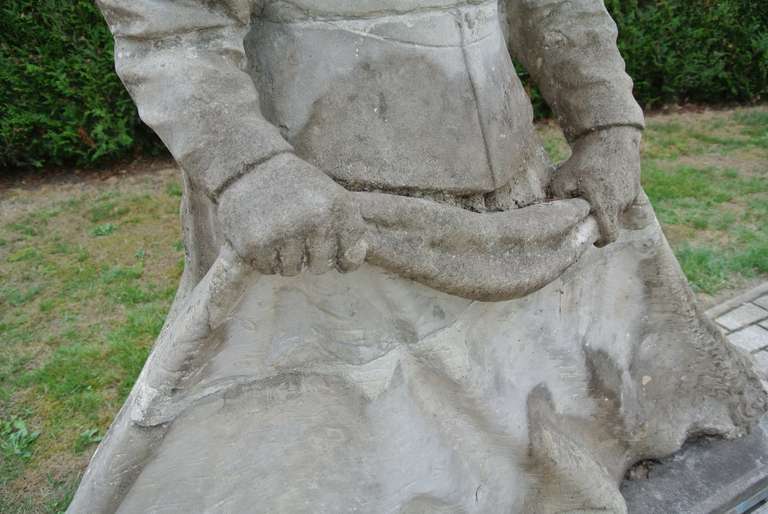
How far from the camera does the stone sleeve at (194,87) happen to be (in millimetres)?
1412

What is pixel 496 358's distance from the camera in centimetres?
192

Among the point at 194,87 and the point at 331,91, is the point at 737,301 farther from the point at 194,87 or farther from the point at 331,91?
→ the point at 194,87

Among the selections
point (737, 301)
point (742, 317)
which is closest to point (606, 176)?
Result: point (742, 317)

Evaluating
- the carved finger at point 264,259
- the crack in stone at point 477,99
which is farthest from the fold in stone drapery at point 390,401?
the crack in stone at point 477,99

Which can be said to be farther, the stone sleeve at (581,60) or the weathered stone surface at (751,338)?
the weathered stone surface at (751,338)

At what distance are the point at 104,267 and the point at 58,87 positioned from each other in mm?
2175

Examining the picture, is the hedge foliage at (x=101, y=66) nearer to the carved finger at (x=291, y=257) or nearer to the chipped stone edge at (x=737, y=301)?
the chipped stone edge at (x=737, y=301)

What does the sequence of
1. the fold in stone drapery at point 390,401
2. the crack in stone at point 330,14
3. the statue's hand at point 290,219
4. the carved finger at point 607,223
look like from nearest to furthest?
the statue's hand at point 290,219, the crack in stone at point 330,14, the fold in stone drapery at point 390,401, the carved finger at point 607,223

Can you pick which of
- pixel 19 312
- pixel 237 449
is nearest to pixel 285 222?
pixel 237 449

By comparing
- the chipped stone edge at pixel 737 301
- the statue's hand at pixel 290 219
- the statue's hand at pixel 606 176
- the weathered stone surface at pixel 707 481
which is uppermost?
the statue's hand at pixel 290 219

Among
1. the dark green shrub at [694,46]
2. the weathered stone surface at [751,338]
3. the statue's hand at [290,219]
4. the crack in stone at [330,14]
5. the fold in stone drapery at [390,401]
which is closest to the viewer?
the statue's hand at [290,219]

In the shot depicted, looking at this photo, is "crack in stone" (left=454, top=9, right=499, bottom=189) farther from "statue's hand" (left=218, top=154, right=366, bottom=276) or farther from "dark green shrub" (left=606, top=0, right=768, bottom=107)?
"dark green shrub" (left=606, top=0, right=768, bottom=107)

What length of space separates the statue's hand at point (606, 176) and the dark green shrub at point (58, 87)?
5.27 metres

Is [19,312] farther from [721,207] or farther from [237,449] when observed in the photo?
[721,207]
